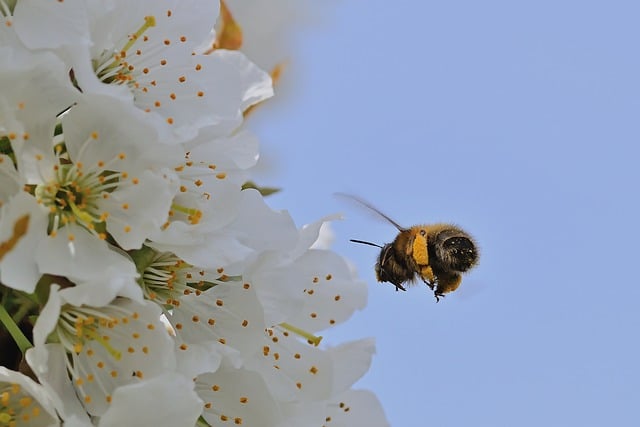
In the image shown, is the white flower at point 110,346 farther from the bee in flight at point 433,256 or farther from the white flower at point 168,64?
the bee in flight at point 433,256

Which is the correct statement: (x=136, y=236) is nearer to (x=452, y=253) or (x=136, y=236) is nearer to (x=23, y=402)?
(x=23, y=402)

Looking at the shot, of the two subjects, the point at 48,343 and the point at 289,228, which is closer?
the point at 48,343

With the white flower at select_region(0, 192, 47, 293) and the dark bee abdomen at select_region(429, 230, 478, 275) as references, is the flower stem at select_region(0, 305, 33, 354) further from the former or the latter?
the dark bee abdomen at select_region(429, 230, 478, 275)

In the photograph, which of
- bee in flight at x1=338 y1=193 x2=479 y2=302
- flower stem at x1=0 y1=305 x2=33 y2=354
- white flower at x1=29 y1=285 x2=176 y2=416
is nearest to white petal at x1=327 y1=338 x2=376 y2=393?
bee in flight at x1=338 y1=193 x2=479 y2=302

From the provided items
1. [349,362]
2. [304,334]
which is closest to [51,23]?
[304,334]

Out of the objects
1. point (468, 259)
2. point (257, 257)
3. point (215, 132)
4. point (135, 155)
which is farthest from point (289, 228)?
point (468, 259)

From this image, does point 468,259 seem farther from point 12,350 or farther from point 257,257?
point 12,350

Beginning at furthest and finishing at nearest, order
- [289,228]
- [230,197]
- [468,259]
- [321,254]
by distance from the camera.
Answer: [468,259], [321,254], [289,228], [230,197]

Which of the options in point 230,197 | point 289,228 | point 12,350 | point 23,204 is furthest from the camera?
point 289,228
